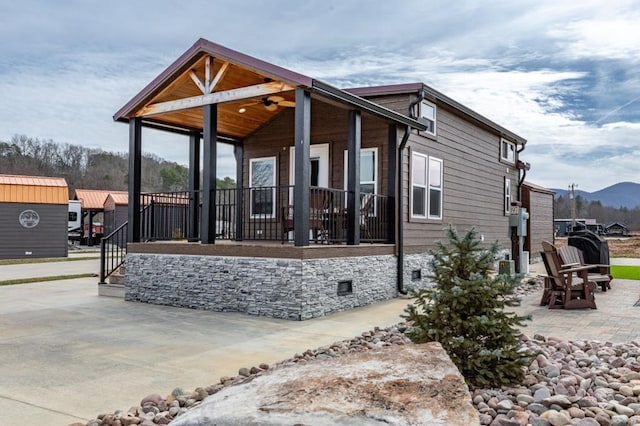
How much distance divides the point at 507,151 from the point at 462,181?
414cm

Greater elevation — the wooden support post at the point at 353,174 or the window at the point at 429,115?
the window at the point at 429,115

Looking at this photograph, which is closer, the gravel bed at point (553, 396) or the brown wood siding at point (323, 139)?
the gravel bed at point (553, 396)

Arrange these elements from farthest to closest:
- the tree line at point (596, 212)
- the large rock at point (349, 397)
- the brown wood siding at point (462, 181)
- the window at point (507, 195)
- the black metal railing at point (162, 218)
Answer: the tree line at point (596, 212) → the window at point (507, 195) → the brown wood siding at point (462, 181) → the black metal railing at point (162, 218) → the large rock at point (349, 397)

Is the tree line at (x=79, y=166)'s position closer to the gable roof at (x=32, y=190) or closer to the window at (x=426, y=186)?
the gable roof at (x=32, y=190)

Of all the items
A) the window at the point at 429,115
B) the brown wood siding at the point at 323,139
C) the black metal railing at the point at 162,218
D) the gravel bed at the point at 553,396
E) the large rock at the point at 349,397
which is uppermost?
the window at the point at 429,115

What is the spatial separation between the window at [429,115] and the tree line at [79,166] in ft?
128

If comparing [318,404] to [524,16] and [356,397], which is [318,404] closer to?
[356,397]

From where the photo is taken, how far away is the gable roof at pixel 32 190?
20.3m

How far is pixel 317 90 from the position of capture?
690cm

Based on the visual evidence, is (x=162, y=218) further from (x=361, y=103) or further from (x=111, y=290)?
(x=361, y=103)

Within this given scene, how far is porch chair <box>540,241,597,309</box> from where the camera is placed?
24.8 feet

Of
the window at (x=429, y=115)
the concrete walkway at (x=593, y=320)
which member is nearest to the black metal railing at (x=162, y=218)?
the window at (x=429, y=115)

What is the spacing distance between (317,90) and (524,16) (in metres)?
5.83

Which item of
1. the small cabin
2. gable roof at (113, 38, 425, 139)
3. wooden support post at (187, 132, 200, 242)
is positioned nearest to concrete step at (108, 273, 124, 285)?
wooden support post at (187, 132, 200, 242)
